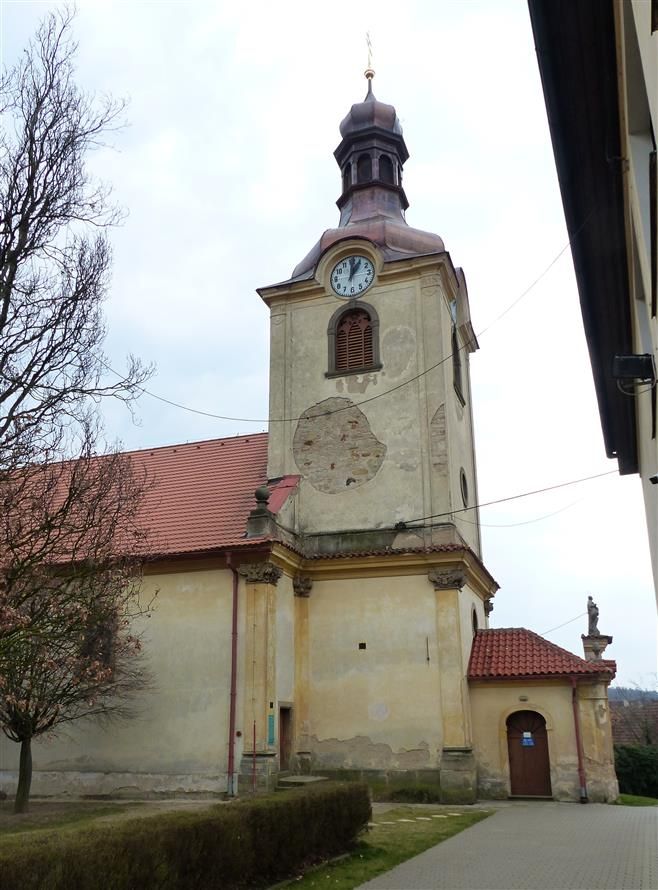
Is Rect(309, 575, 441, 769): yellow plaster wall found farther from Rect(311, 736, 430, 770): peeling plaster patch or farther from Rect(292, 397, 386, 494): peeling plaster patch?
Rect(292, 397, 386, 494): peeling plaster patch

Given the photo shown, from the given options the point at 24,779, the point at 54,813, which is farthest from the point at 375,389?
the point at 54,813

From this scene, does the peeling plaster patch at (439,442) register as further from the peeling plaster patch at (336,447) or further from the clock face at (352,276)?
the clock face at (352,276)

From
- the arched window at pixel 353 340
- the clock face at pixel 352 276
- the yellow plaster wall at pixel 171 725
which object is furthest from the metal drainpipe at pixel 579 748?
the clock face at pixel 352 276

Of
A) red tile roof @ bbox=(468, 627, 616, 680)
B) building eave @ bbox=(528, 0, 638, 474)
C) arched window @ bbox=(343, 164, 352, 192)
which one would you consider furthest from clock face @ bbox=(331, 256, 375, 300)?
building eave @ bbox=(528, 0, 638, 474)

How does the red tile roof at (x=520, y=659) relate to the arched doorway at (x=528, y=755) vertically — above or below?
above

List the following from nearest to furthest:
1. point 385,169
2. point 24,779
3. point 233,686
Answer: point 24,779 → point 233,686 → point 385,169

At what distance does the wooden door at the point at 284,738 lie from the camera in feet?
63.8

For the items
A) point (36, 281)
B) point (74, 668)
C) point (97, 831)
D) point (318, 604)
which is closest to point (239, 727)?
point (318, 604)

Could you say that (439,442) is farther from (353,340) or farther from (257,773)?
(257,773)

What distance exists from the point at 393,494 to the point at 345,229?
29.3 feet

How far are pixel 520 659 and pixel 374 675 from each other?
3.79 metres

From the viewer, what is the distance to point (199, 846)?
8.38m

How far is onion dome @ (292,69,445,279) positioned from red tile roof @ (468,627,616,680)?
38.6 feet

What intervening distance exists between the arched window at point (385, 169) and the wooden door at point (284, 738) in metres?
17.3
